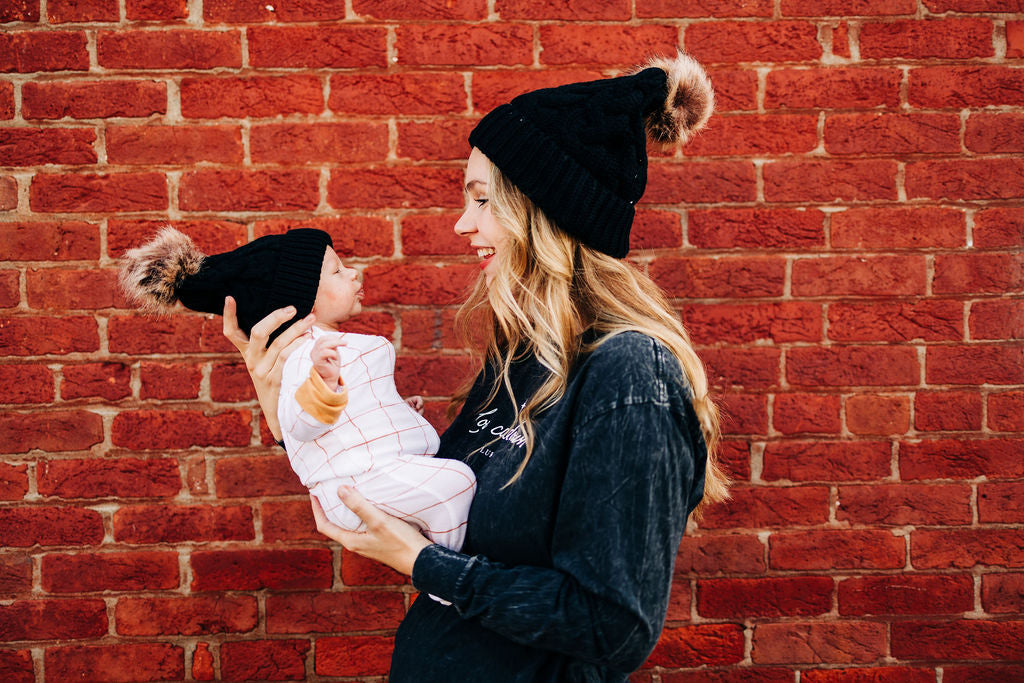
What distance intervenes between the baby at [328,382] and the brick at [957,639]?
1.59 meters

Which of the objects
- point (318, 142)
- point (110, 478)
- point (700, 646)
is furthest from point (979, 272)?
point (110, 478)

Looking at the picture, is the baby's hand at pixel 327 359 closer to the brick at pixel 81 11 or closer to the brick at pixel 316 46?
the brick at pixel 316 46

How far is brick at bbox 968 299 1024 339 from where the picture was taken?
78.4 inches

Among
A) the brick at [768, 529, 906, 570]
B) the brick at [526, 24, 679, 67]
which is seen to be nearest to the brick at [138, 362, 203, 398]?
the brick at [526, 24, 679, 67]

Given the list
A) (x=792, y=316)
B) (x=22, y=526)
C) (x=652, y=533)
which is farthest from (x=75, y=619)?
(x=792, y=316)

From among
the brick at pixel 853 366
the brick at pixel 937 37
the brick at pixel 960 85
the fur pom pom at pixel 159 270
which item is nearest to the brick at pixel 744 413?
the brick at pixel 853 366

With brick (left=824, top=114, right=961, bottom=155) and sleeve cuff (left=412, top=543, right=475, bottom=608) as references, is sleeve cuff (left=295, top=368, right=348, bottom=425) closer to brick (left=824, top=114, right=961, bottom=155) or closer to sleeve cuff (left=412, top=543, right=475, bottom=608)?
sleeve cuff (left=412, top=543, right=475, bottom=608)

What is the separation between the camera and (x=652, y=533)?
108 centimetres

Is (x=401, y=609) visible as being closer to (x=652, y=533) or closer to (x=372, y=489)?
(x=372, y=489)

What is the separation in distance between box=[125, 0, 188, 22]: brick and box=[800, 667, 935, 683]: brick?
281cm

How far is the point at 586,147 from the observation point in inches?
52.6

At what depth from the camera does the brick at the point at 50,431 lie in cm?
197

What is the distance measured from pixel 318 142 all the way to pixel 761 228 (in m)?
1.39

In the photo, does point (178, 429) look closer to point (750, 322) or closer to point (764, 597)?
point (750, 322)
